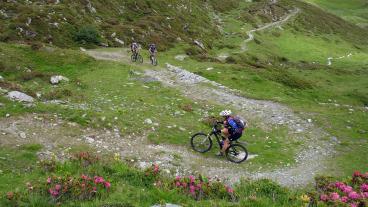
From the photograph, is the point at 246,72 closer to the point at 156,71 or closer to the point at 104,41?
the point at 156,71

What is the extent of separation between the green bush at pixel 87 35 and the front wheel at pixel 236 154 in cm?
3443

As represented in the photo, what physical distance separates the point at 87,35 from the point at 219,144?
3483cm

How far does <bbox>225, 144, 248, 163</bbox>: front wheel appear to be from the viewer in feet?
72.2

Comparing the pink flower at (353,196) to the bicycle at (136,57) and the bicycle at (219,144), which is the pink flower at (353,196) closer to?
the bicycle at (219,144)

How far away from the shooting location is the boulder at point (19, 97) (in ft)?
80.0

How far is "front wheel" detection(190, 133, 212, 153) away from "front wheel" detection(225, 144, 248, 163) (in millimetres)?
1171

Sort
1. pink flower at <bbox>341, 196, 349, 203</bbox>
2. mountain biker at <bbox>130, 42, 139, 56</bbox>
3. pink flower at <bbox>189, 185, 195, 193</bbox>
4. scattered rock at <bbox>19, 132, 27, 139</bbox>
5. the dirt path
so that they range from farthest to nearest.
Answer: the dirt path, mountain biker at <bbox>130, 42, 139, 56</bbox>, scattered rock at <bbox>19, 132, 27, 139</bbox>, pink flower at <bbox>189, 185, 195, 193</bbox>, pink flower at <bbox>341, 196, 349, 203</bbox>

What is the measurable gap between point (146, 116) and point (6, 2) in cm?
3789

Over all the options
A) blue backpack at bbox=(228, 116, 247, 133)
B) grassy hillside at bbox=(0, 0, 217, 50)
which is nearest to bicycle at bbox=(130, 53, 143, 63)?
grassy hillside at bbox=(0, 0, 217, 50)

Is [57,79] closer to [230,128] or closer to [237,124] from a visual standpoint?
[230,128]

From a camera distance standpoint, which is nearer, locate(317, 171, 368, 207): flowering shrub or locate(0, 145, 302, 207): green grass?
locate(0, 145, 302, 207): green grass

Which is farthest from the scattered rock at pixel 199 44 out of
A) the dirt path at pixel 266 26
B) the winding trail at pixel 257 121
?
the winding trail at pixel 257 121

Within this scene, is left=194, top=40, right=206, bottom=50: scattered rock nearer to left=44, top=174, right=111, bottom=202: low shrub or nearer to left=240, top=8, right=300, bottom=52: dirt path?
left=240, top=8, right=300, bottom=52: dirt path

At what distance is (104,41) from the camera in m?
54.3
